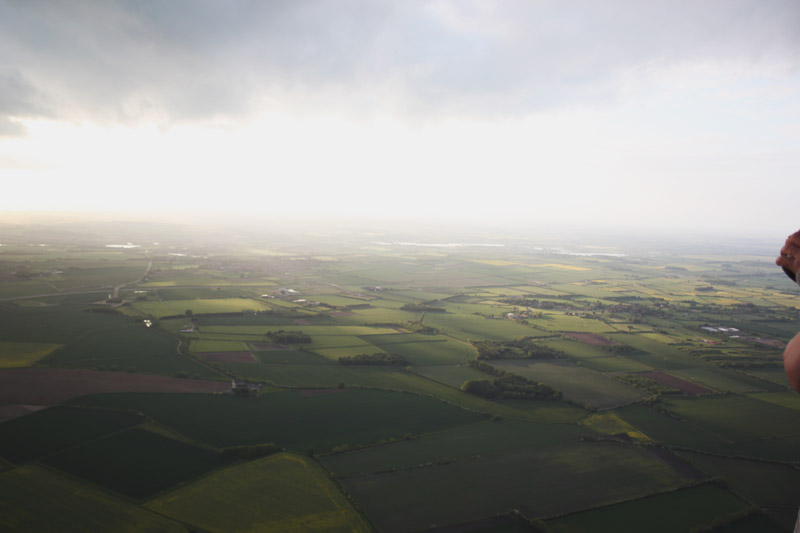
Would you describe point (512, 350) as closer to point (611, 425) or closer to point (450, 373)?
point (450, 373)

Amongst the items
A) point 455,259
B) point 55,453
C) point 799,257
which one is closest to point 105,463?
point 55,453

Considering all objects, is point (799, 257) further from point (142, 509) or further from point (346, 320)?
point (346, 320)

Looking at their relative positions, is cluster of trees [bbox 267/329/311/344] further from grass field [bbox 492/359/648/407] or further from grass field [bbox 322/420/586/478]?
grass field [bbox 322/420/586/478]

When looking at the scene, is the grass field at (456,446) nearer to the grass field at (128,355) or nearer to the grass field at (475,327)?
the grass field at (128,355)

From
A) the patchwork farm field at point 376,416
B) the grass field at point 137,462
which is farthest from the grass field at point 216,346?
the grass field at point 137,462

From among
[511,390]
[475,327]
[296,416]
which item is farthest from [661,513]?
[475,327]

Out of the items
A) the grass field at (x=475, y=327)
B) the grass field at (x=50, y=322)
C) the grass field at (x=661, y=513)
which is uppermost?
the grass field at (x=50, y=322)
